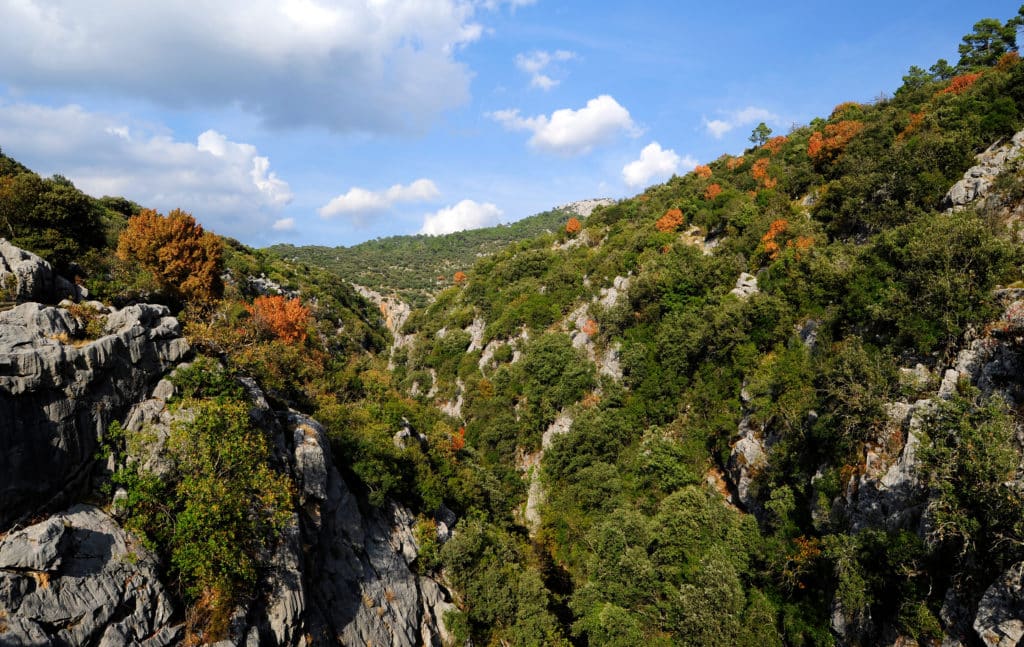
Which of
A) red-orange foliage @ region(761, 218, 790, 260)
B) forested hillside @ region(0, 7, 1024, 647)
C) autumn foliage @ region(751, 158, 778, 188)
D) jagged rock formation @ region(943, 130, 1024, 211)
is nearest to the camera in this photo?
forested hillside @ region(0, 7, 1024, 647)

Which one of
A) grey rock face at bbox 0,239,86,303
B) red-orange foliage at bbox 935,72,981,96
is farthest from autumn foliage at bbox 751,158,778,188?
grey rock face at bbox 0,239,86,303

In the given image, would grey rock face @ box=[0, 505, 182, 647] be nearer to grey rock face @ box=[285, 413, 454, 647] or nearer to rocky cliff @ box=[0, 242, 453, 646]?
rocky cliff @ box=[0, 242, 453, 646]

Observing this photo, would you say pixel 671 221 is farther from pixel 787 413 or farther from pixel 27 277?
pixel 27 277

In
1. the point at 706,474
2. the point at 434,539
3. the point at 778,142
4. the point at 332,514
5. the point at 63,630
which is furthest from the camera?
the point at 778,142

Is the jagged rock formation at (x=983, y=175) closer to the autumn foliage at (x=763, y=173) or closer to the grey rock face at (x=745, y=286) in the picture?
the grey rock face at (x=745, y=286)

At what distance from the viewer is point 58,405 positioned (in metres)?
14.9

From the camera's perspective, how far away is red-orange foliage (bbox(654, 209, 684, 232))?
60219 mm

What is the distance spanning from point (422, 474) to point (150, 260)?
2502 centimetres

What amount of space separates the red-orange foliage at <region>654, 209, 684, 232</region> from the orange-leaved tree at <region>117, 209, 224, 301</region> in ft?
170

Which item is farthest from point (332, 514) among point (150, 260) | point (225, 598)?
point (150, 260)

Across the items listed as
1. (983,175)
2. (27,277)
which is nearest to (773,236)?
(983,175)

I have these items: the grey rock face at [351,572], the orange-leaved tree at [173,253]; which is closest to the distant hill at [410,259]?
the orange-leaved tree at [173,253]

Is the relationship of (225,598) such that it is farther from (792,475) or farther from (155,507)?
(792,475)

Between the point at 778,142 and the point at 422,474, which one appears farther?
the point at 778,142
